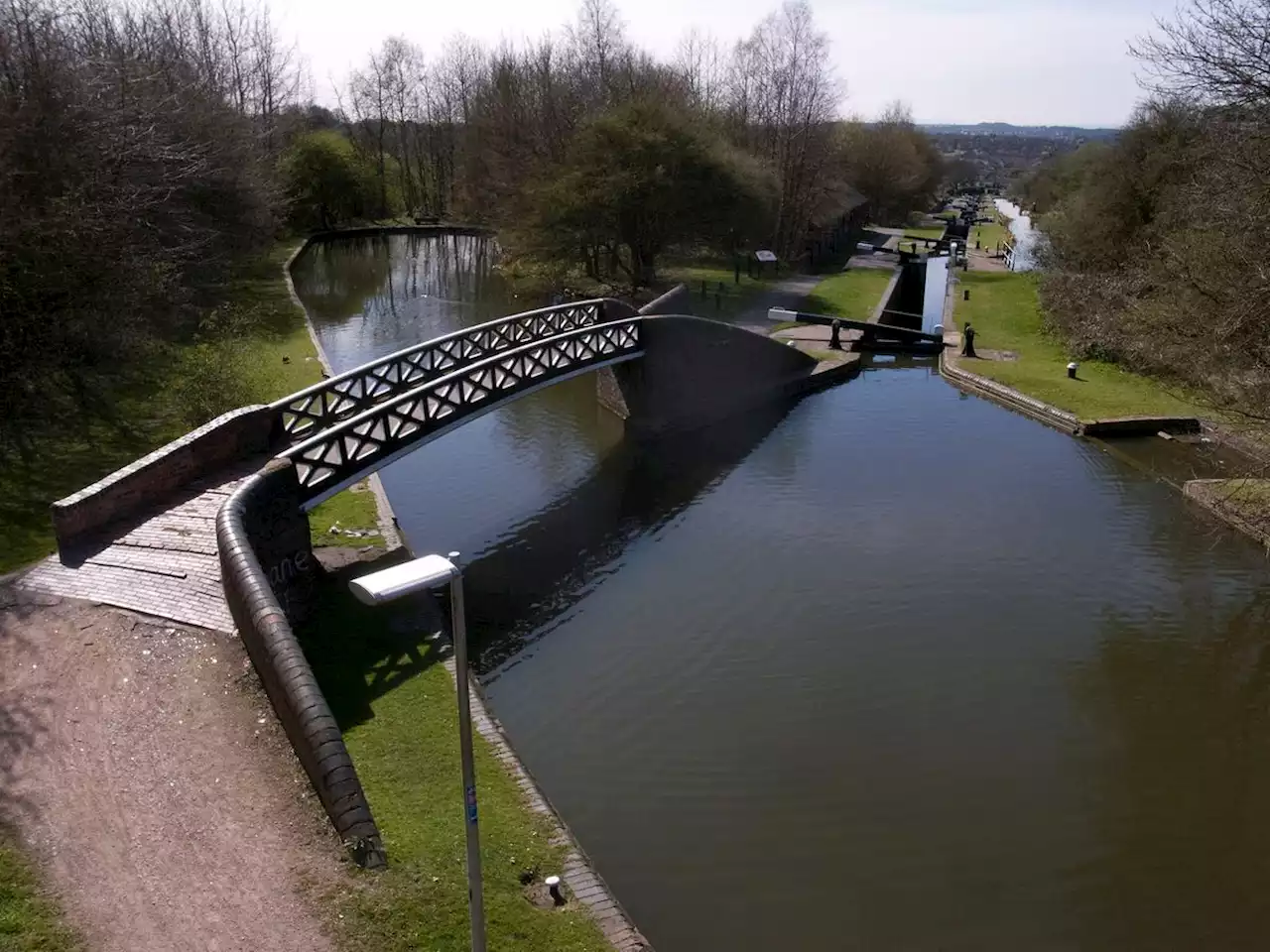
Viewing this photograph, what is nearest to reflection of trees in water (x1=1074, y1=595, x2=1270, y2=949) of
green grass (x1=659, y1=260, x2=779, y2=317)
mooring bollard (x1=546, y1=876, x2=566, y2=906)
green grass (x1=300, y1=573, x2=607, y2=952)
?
mooring bollard (x1=546, y1=876, x2=566, y2=906)

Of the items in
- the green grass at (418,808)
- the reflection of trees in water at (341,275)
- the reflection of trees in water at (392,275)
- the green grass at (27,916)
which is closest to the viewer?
the green grass at (27,916)

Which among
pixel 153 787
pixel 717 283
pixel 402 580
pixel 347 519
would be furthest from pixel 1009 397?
pixel 402 580

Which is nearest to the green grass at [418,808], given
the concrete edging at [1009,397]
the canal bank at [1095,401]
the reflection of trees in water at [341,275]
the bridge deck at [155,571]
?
the bridge deck at [155,571]

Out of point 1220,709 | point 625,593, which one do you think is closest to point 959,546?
point 1220,709

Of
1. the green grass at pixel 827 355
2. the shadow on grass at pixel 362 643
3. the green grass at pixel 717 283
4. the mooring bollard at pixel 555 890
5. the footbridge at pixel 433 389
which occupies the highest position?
the footbridge at pixel 433 389

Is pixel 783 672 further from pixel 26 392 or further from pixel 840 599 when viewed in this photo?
pixel 26 392

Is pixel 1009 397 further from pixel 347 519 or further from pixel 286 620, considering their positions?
pixel 286 620

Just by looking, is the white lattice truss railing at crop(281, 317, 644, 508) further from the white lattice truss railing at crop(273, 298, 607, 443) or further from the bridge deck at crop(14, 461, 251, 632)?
the bridge deck at crop(14, 461, 251, 632)

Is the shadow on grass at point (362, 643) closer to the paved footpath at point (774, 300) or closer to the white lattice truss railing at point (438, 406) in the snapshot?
the white lattice truss railing at point (438, 406)
